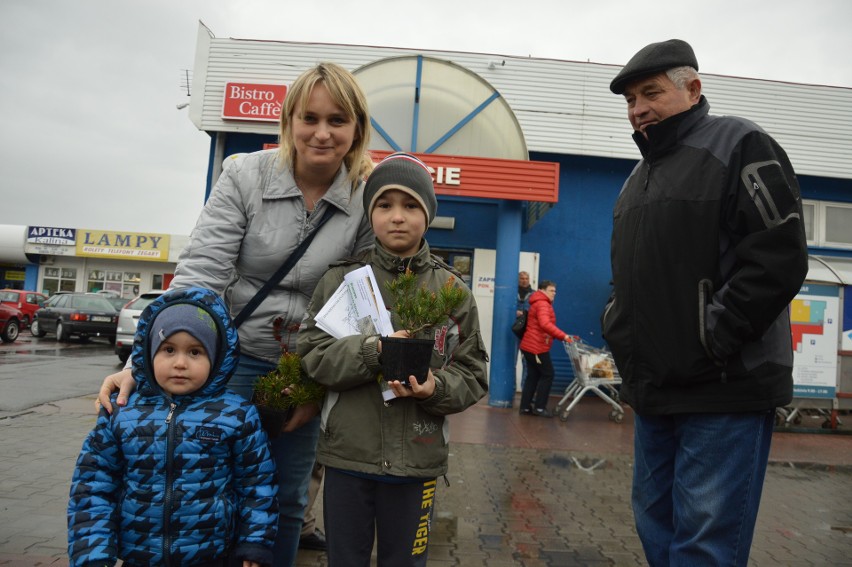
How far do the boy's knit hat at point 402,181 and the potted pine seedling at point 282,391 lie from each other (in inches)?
23.8

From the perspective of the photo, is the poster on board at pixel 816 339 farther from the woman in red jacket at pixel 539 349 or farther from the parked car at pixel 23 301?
the parked car at pixel 23 301

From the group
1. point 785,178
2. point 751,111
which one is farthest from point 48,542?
point 751,111

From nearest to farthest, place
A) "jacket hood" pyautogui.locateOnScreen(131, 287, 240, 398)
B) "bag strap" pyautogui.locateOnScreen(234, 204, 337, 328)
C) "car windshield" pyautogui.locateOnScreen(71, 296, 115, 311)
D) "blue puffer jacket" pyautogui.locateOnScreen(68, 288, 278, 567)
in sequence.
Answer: "blue puffer jacket" pyautogui.locateOnScreen(68, 288, 278, 567) → "jacket hood" pyautogui.locateOnScreen(131, 287, 240, 398) → "bag strap" pyautogui.locateOnScreen(234, 204, 337, 328) → "car windshield" pyautogui.locateOnScreen(71, 296, 115, 311)

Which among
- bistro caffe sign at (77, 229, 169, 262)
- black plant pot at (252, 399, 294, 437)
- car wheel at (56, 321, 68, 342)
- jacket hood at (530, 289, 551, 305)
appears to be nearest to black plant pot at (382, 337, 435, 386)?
black plant pot at (252, 399, 294, 437)

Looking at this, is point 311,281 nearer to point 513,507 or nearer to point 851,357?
point 513,507

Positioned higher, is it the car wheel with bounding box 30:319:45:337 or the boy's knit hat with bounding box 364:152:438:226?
the boy's knit hat with bounding box 364:152:438:226

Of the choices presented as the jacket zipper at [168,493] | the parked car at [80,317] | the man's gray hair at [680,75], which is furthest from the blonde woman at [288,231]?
the parked car at [80,317]

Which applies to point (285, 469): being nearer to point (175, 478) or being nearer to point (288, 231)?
point (175, 478)

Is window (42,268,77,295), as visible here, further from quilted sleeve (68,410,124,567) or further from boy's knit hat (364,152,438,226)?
boy's knit hat (364,152,438,226)

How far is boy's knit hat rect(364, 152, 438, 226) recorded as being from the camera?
213 centimetres

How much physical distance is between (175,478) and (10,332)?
19.9 meters

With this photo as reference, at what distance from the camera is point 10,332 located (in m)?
18.1

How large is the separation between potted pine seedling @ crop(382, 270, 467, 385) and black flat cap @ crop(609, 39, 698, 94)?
43.8 inches

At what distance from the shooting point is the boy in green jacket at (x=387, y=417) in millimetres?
1958
